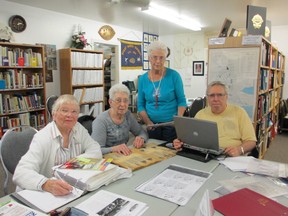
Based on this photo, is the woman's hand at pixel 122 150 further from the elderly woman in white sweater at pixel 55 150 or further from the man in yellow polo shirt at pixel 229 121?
the man in yellow polo shirt at pixel 229 121

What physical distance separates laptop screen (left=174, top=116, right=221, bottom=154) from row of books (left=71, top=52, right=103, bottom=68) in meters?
3.57

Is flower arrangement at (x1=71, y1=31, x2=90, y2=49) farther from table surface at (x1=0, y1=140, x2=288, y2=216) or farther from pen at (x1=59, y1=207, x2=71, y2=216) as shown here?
pen at (x1=59, y1=207, x2=71, y2=216)

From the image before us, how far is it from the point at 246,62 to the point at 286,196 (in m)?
1.99

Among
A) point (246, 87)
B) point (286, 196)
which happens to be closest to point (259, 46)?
point (246, 87)

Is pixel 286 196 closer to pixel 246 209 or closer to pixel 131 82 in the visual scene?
pixel 246 209

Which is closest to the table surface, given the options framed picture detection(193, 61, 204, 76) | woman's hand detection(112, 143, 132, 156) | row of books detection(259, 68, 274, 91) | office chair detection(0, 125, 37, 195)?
woman's hand detection(112, 143, 132, 156)

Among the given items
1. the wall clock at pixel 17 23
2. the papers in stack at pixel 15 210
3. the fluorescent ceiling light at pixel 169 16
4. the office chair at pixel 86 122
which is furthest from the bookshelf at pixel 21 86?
the papers in stack at pixel 15 210

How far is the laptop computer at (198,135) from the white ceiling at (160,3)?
297 centimetres

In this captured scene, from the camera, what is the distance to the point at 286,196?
1252 millimetres

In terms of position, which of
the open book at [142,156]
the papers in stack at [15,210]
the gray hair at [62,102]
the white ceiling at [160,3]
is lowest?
the papers in stack at [15,210]

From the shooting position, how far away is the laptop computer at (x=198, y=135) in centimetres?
167

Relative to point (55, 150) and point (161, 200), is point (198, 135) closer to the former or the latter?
point (161, 200)

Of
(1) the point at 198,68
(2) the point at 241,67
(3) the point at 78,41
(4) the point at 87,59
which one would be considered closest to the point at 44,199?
(2) the point at 241,67

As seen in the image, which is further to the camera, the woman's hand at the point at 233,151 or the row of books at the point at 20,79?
the row of books at the point at 20,79
